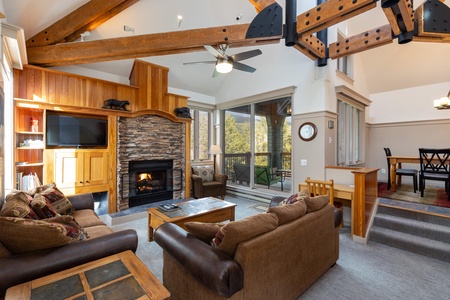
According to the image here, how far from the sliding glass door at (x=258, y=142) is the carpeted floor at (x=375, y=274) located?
7.99 ft

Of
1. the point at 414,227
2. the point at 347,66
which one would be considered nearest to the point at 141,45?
the point at 347,66

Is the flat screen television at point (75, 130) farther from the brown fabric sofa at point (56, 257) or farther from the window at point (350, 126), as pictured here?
the window at point (350, 126)

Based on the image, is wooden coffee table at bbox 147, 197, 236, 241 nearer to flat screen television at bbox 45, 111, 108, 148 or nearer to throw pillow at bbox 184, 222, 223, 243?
throw pillow at bbox 184, 222, 223, 243

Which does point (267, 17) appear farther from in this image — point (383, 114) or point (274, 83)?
point (383, 114)

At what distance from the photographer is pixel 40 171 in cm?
371

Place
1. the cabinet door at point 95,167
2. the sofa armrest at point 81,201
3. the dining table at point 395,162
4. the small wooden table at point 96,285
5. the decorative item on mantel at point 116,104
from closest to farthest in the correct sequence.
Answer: the small wooden table at point 96,285, the sofa armrest at point 81,201, the cabinet door at point 95,167, the decorative item on mantel at point 116,104, the dining table at point 395,162

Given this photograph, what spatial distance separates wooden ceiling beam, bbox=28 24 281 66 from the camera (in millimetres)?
2986

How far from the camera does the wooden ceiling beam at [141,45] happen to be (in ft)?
9.80

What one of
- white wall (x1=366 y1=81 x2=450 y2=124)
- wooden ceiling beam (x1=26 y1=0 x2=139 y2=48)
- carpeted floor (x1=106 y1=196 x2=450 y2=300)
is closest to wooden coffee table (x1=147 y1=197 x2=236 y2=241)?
carpeted floor (x1=106 y1=196 x2=450 y2=300)

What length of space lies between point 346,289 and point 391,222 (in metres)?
1.86

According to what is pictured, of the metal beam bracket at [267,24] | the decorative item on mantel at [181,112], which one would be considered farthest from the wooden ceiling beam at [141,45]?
the decorative item on mantel at [181,112]

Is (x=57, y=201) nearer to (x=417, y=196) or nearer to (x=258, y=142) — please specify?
(x=258, y=142)

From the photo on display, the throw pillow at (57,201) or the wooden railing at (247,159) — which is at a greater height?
the wooden railing at (247,159)

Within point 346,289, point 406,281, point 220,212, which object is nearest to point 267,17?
point 220,212
